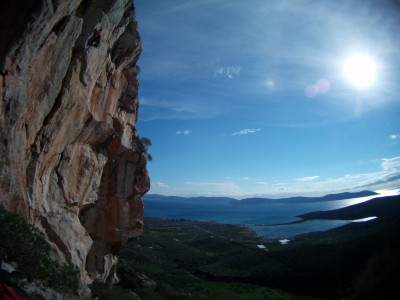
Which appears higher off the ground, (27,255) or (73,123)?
(73,123)

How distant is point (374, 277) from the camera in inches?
1519

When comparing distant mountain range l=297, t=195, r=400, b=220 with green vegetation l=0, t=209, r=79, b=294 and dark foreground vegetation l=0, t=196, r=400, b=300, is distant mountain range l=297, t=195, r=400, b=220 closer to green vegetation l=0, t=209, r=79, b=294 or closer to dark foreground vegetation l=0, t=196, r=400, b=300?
dark foreground vegetation l=0, t=196, r=400, b=300

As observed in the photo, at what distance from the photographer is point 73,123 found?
63.5ft

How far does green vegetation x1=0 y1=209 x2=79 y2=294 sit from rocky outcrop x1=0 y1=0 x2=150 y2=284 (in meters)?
1.14

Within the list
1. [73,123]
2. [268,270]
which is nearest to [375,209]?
[268,270]

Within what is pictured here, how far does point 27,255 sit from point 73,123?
9.07m

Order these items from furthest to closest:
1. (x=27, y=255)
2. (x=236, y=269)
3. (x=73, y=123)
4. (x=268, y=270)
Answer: (x=236, y=269) < (x=268, y=270) < (x=73, y=123) < (x=27, y=255)

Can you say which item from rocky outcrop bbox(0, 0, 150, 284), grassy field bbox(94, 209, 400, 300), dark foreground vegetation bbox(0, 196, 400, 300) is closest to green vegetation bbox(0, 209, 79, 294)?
dark foreground vegetation bbox(0, 196, 400, 300)

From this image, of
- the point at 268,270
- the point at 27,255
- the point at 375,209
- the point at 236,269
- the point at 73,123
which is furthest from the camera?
the point at 375,209

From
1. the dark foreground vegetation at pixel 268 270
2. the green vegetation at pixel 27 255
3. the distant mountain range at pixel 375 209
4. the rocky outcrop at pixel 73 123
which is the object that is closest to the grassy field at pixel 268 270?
the dark foreground vegetation at pixel 268 270

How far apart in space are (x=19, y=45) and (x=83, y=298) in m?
11.0

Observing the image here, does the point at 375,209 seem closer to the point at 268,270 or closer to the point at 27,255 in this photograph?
the point at 268,270

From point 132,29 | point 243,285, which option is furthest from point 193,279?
point 132,29

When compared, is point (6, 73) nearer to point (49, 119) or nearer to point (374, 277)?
point (49, 119)
